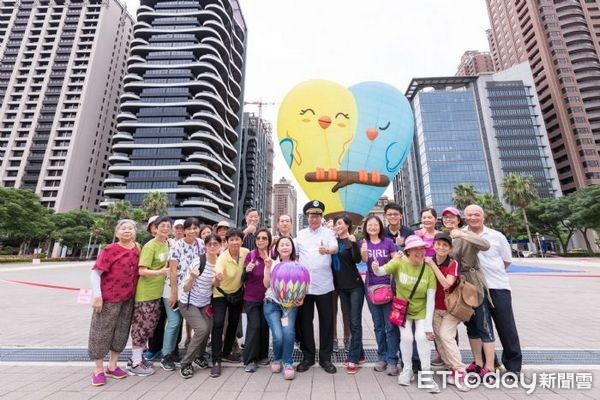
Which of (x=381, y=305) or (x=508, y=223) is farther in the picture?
(x=508, y=223)

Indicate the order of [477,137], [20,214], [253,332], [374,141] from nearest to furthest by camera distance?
[253,332]
[374,141]
[20,214]
[477,137]

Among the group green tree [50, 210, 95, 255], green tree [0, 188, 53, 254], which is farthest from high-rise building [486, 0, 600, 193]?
green tree [0, 188, 53, 254]

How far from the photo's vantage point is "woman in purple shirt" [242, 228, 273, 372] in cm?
404

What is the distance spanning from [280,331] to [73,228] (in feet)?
179

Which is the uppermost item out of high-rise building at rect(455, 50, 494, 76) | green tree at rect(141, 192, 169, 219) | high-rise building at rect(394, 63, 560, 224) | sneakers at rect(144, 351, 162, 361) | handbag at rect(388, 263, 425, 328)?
high-rise building at rect(455, 50, 494, 76)

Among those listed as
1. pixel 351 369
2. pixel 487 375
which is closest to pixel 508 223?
pixel 487 375

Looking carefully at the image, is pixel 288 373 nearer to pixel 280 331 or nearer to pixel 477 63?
pixel 280 331

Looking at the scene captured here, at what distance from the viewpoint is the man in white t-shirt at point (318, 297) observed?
13.3ft

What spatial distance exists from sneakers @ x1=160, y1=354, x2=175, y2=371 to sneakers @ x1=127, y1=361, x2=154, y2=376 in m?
0.16

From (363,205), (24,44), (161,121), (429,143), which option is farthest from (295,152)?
(24,44)

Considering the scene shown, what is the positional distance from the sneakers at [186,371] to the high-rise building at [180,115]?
52.9 m

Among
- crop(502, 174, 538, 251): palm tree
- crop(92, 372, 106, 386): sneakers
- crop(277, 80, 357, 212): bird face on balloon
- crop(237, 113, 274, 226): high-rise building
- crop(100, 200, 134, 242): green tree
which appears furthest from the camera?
crop(237, 113, 274, 226): high-rise building

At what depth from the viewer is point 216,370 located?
12.6 ft

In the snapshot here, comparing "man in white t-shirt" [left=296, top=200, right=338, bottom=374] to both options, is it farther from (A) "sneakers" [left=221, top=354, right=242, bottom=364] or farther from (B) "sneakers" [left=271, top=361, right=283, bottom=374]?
(A) "sneakers" [left=221, top=354, right=242, bottom=364]
